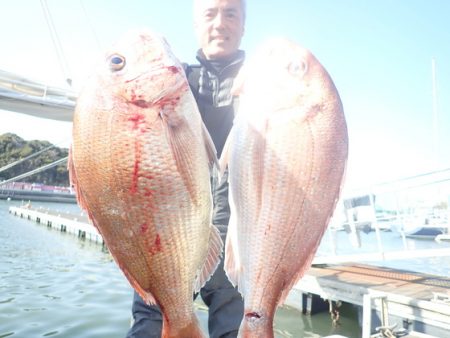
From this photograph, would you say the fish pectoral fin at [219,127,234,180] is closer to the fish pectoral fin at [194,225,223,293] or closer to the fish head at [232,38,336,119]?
the fish head at [232,38,336,119]

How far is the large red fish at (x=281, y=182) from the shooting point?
1577 millimetres

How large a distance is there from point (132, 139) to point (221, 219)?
97 cm

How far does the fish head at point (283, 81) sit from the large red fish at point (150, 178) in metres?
0.29

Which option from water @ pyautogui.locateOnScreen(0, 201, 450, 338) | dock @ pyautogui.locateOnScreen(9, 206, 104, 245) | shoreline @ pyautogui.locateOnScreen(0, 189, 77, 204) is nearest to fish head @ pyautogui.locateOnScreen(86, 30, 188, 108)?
water @ pyautogui.locateOnScreen(0, 201, 450, 338)

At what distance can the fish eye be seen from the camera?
1642 millimetres

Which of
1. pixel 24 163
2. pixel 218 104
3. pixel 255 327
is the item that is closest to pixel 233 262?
pixel 255 327

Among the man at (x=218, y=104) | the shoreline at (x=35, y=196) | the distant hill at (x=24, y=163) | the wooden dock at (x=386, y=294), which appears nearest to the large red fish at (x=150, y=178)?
the man at (x=218, y=104)

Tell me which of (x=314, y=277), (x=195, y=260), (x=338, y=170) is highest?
(x=338, y=170)

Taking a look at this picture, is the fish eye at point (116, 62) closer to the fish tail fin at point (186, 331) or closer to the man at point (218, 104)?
the man at point (218, 104)

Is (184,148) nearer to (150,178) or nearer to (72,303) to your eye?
(150,178)

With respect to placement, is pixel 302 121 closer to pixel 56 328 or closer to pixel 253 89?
pixel 253 89

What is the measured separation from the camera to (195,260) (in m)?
1.58

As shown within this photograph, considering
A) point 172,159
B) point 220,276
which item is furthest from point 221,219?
point 172,159

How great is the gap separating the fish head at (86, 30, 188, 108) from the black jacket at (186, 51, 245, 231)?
74cm
